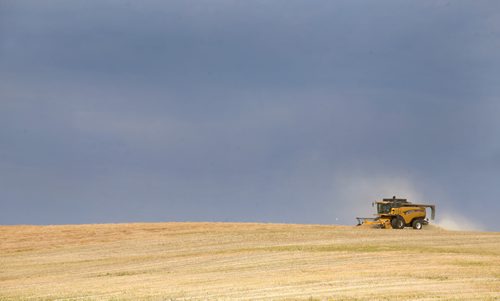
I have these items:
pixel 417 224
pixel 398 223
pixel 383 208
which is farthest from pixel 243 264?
pixel 417 224

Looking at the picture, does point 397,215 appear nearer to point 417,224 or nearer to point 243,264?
point 417,224

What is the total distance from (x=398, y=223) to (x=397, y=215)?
651 millimetres

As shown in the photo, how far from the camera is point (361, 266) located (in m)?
35.2

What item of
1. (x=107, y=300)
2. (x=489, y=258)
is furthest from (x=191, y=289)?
(x=489, y=258)

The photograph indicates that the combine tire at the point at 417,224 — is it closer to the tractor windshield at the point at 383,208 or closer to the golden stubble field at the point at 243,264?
the golden stubble field at the point at 243,264

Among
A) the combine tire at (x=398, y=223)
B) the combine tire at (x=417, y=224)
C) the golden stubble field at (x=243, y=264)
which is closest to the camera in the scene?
the golden stubble field at (x=243, y=264)

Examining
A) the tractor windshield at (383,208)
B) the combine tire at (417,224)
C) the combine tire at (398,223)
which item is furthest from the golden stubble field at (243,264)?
the tractor windshield at (383,208)

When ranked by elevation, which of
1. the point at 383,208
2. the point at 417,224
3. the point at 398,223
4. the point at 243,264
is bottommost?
the point at 243,264

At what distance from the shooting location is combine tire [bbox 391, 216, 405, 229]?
200 feet

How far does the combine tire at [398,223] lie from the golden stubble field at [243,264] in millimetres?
3304

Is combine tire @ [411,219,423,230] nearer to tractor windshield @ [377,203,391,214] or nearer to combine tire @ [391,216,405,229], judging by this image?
combine tire @ [391,216,405,229]

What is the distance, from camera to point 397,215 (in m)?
61.4

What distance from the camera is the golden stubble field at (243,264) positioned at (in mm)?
28359

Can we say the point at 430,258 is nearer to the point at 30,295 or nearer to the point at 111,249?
the point at 30,295
